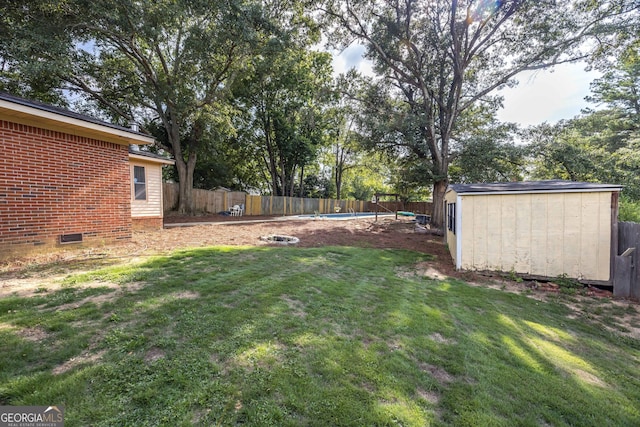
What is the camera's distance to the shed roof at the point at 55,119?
4562mm

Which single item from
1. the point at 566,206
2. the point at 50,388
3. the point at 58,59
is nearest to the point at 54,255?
the point at 50,388

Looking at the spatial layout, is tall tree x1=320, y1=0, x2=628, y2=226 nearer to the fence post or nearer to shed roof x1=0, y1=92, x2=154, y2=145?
the fence post

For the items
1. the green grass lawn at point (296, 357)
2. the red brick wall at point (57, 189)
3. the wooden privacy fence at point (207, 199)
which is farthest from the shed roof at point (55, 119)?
the wooden privacy fence at point (207, 199)

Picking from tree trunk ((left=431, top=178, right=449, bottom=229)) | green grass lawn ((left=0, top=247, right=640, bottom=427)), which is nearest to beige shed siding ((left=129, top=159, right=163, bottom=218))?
green grass lawn ((left=0, top=247, right=640, bottom=427))

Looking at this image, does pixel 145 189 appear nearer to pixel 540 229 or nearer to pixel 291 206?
pixel 540 229

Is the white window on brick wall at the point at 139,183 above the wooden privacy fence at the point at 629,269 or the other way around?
above

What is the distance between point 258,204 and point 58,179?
16265mm

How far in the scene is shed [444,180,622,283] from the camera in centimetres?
551

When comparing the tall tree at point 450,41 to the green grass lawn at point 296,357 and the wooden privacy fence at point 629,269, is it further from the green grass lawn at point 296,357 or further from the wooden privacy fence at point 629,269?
the green grass lawn at point 296,357

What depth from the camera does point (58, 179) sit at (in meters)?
5.41

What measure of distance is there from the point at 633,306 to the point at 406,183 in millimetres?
11768

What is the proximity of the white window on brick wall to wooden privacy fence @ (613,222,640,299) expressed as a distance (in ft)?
44.8

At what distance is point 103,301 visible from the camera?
3117 millimetres

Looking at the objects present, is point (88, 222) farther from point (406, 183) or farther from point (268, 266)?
point (406, 183)
